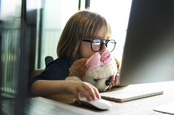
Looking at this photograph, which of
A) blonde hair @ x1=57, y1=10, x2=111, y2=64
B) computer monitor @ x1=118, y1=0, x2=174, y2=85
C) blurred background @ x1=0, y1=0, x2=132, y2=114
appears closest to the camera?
computer monitor @ x1=118, y1=0, x2=174, y2=85

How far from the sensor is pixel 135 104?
77cm

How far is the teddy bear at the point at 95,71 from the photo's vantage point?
96cm

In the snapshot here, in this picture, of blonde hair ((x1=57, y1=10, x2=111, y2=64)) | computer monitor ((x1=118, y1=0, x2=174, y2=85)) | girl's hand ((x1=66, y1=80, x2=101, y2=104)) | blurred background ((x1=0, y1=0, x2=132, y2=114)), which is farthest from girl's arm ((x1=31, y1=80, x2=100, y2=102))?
blurred background ((x1=0, y1=0, x2=132, y2=114))

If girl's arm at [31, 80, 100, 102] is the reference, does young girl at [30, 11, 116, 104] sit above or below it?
above

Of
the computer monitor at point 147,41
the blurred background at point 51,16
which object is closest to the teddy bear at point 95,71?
the computer monitor at point 147,41

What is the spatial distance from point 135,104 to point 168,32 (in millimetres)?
273

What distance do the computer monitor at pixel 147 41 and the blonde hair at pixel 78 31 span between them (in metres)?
0.46

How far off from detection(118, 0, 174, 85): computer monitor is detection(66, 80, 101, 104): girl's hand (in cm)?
9

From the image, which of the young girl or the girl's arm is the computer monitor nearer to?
the girl's arm

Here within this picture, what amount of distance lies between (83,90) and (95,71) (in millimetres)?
264

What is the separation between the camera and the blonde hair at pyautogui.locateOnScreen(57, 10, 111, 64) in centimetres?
116

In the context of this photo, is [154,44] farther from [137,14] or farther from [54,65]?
[54,65]

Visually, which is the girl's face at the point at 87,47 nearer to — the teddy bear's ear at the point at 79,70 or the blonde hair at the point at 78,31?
the blonde hair at the point at 78,31

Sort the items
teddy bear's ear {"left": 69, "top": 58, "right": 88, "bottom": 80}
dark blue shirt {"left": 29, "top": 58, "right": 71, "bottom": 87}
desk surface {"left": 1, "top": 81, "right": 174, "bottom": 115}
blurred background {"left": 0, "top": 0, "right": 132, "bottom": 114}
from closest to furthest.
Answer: desk surface {"left": 1, "top": 81, "right": 174, "bottom": 115}, teddy bear's ear {"left": 69, "top": 58, "right": 88, "bottom": 80}, dark blue shirt {"left": 29, "top": 58, "right": 71, "bottom": 87}, blurred background {"left": 0, "top": 0, "right": 132, "bottom": 114}
